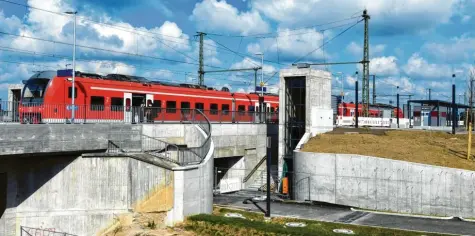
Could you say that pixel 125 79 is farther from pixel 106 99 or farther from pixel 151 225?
pixel 151 225

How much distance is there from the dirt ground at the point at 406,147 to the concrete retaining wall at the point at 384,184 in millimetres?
1383

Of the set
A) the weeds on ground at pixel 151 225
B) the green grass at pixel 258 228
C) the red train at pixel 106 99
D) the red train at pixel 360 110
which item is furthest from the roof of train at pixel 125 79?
the red train at pixel 360 110

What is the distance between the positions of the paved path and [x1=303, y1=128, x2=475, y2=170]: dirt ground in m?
3.97

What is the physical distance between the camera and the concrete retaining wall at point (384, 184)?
82.4 feet

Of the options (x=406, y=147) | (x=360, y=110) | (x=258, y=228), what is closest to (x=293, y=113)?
(x=406, y=147)

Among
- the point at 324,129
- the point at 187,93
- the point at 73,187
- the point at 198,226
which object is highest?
the point at 187,93

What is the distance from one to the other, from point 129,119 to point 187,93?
929cm

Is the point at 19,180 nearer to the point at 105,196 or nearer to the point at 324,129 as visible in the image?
the point at 105,196

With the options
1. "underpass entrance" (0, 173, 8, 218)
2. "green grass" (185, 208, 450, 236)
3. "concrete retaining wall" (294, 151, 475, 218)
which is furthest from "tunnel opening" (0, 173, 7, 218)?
"concrete retaining wall" (294, 151, 475, 218)

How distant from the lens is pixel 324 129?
3719cm

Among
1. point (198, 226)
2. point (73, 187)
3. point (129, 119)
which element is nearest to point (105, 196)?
point (73, 187)

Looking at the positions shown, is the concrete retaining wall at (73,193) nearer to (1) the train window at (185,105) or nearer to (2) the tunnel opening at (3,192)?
(2) the tunnel opening at (3,192)

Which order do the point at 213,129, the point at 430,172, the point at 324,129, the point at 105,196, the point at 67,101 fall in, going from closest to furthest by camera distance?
the point at 105,196
the point at 430,172
the point at 67,101
the point at 213,129
the point at 324,129

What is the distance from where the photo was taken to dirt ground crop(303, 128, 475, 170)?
27.9 metres
